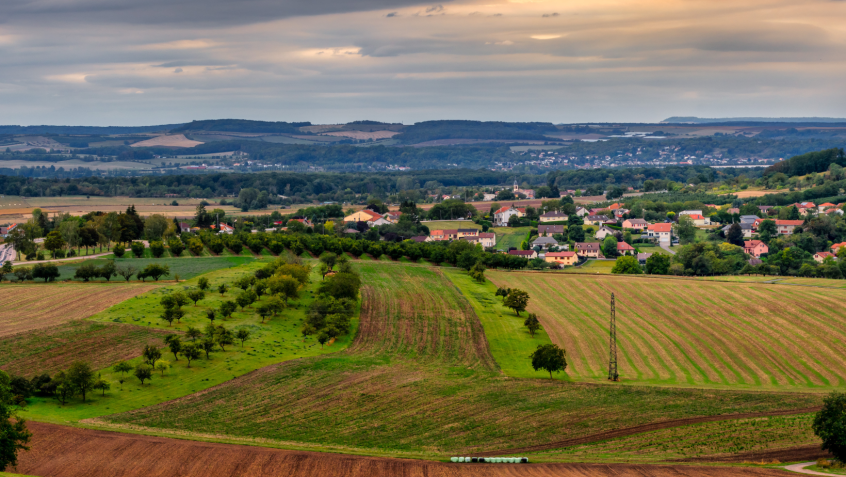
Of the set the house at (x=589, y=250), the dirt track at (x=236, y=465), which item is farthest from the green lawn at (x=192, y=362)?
the house at (x=589, y=250)

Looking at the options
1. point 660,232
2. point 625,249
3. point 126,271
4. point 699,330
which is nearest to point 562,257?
point 625,249

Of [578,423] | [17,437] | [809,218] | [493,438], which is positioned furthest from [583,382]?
[809,218]

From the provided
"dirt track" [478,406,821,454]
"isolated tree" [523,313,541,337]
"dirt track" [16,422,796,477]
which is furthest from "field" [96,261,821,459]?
"isolated tree" [523,313,541,337]

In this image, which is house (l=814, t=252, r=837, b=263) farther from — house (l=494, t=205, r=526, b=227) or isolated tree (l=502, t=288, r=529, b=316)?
isolated tree (l=502, t=288, r=529, b=316)

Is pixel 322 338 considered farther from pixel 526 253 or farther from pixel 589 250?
pixel 589 250

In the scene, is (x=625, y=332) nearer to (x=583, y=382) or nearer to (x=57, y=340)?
(x=583, y=382)
